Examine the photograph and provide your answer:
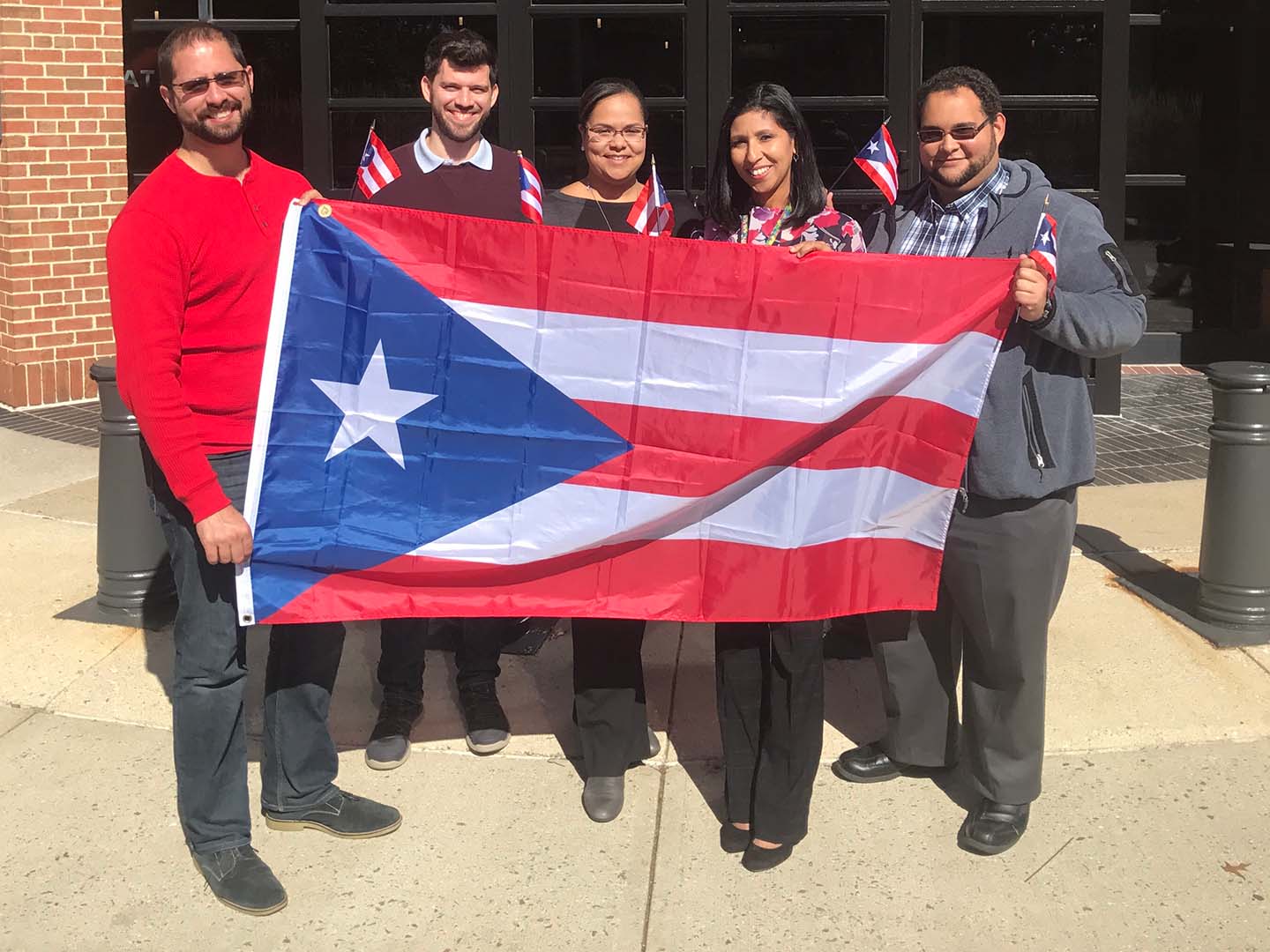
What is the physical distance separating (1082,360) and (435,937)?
225 centimetres

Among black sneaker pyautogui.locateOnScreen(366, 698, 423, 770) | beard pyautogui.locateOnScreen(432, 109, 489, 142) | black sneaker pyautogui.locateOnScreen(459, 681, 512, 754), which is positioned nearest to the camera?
beard pyautogui.locateOnScreen(432, 109, 489, 142)

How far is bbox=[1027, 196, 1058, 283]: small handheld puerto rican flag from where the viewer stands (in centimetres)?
373

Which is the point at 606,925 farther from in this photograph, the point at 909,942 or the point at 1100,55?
the point at 1100,55

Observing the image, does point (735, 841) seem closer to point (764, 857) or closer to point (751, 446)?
point (764, 857)

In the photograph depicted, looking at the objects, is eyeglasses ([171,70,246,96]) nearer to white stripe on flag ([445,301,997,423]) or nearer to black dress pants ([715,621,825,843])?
white stripe on flag ([445,301,997,423])

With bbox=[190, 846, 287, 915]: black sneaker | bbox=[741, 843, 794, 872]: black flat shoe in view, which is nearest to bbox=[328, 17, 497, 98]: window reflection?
bbox=[190, 846, 287, 915]: black sneaker

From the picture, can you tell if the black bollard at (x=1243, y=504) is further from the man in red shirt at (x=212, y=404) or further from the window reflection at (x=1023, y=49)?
the window reflection at (x=1023, y=49)

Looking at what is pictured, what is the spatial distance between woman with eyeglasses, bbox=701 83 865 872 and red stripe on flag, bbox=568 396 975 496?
0.43m

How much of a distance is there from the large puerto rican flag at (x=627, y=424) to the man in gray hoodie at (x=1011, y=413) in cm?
10

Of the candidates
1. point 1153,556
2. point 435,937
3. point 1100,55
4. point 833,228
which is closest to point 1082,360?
point 833,228

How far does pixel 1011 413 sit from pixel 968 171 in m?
0.65

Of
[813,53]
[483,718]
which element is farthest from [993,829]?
[813,53]

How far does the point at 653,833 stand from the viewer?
4.27m

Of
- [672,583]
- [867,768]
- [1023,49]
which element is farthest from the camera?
[1023,49]
